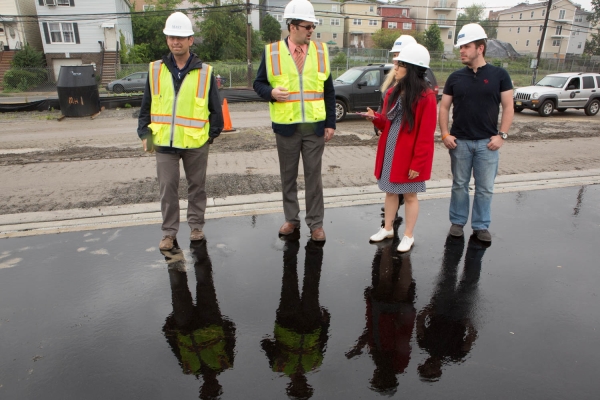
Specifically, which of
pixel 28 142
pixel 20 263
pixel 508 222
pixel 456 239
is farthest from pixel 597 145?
pixel 28 142

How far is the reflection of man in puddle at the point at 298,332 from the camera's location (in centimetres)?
269

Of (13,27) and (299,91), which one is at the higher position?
(13,27)

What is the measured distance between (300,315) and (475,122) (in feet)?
8.29

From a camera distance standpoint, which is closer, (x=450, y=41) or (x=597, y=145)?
(x=597, y=145)

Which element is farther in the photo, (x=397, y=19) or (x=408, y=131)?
(x=397, y=19)

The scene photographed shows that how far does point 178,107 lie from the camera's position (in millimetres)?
4070

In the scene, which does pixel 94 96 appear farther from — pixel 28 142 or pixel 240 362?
pixel 240 362

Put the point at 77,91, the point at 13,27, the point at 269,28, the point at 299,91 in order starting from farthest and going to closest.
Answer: the point at 269,28
the point at 13,27
the point at 77,91
the point at 299,91

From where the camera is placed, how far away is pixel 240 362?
108 inches

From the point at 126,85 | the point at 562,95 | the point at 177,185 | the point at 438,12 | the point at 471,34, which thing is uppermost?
the point at 438,12

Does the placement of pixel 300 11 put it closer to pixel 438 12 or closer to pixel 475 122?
pixel 475 122

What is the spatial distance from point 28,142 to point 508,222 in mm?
11073

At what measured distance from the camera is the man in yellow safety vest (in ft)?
13.2

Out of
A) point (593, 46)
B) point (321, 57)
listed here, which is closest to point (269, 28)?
point (593, 46)
